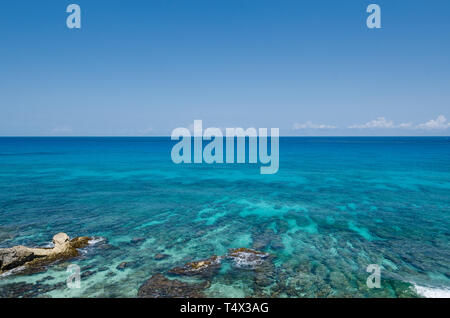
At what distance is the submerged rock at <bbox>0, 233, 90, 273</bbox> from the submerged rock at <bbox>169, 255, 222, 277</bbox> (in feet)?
22.6

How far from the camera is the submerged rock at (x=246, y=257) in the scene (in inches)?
576

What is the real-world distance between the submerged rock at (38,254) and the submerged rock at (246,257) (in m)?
9.81

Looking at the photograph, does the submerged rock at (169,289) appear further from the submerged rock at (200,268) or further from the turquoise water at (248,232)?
the submerged rock at (200,268)

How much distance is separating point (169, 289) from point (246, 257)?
5.19 metres

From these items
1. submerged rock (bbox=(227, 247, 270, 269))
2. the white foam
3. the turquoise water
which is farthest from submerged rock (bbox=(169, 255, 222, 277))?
the white foam

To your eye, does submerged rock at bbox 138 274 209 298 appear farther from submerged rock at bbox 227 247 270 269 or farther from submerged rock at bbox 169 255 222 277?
submerged rock at bbox 227 247 270 269

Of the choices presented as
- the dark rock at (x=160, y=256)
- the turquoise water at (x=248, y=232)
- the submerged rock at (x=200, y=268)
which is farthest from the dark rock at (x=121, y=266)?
the submerged rock at (x=200, y=268)

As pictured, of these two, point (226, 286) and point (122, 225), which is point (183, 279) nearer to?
point (226, 286)

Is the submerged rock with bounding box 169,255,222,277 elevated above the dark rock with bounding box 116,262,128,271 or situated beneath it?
situated beneath

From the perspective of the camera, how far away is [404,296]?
11.8 meters

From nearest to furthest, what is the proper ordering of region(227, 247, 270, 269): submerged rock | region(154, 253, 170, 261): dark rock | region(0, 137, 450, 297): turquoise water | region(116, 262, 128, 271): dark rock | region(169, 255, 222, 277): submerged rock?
region(0, 137, 450, 297): turquoise water, region(169, 255, 222, 277): submerged rock, region(116, 262, 128, 271): dark rock, region(227, 247, 270, 269): submerged rock, region(154, 253, 170, 261): dark rock

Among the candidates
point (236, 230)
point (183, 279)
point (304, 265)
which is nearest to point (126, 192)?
point (236, 230)

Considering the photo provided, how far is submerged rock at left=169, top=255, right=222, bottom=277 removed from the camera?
1367 centimetres
